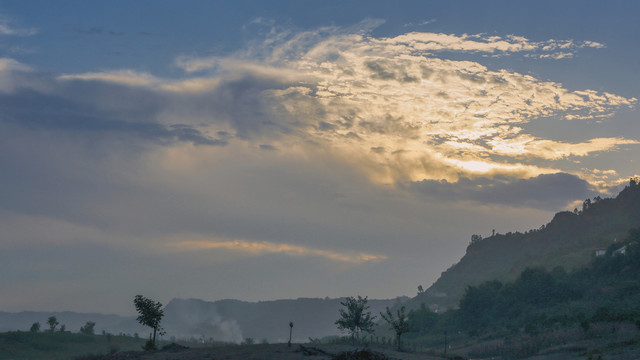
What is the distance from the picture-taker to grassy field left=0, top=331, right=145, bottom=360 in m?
83.8

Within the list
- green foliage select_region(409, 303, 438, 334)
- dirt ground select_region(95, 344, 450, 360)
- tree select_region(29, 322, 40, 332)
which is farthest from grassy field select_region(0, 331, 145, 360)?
green foliage select_region(409, 303, 438, 334)

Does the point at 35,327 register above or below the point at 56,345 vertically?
above

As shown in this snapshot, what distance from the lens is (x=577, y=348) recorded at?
7112cm

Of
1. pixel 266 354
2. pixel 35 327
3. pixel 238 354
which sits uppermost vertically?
pixel 35 327

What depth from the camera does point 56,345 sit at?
94062mm

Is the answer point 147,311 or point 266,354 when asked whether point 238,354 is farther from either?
point 147,311

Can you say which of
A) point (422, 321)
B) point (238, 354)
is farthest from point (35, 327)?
point (422, 321)

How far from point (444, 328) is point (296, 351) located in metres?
93.7

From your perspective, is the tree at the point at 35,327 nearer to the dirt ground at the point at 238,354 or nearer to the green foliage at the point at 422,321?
the dirt ground at the point at 238,354

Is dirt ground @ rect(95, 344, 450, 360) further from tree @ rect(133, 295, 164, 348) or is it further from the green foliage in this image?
the green foliage

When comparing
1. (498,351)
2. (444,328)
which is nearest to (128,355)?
(498,351)

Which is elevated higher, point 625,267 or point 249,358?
point 625,267

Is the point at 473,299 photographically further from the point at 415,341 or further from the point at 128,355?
the point at 128,355

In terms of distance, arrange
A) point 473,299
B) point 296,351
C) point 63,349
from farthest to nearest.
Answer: point 473,299, point 63,349, point 296,351
